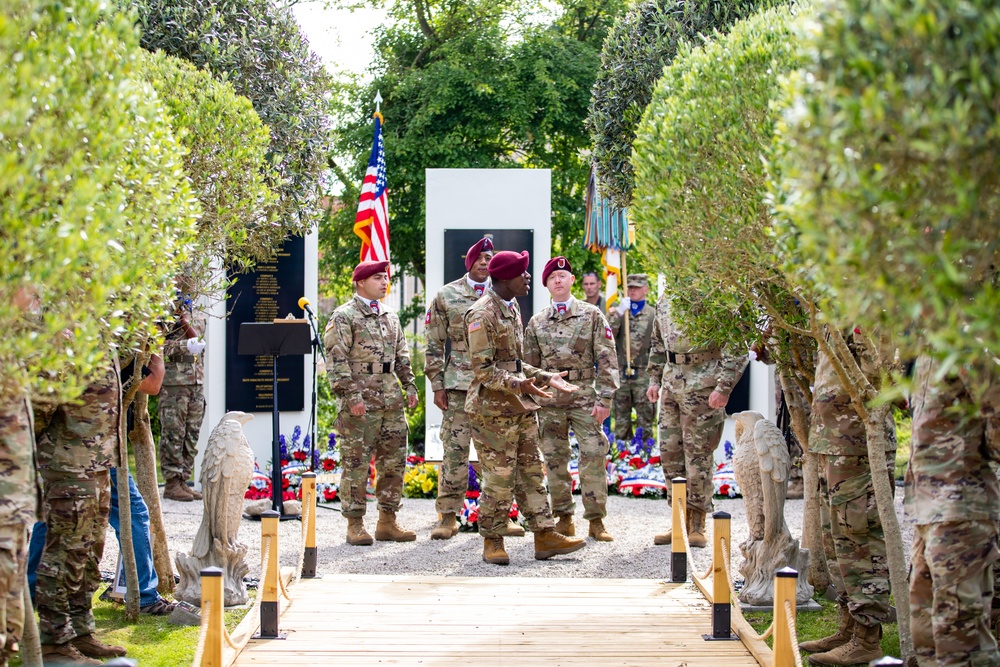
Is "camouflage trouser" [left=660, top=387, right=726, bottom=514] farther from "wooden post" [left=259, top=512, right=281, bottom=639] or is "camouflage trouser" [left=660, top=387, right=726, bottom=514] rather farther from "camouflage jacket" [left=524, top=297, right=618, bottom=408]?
"wooden post" [left=259, top=512, right=281, bottom=639]

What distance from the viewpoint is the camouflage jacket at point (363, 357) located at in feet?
28.5

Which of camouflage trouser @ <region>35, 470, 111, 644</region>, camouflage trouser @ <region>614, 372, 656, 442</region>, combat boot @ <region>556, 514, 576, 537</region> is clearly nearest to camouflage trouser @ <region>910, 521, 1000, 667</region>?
camouflage trouser @ <region>35, 470, 111, 644</region>

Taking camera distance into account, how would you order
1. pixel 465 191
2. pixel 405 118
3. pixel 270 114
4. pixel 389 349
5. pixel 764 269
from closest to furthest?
pixel 764 269 → pixel 270 114 → pixel 389 349 → pixel 465 191 → pixel 405 118

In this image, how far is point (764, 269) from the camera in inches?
203

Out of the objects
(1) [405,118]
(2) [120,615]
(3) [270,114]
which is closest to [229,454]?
(2) [120,615]

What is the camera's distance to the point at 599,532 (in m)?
9.05

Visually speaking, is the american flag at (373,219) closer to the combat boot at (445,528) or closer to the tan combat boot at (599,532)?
the combat boot at (445,528)

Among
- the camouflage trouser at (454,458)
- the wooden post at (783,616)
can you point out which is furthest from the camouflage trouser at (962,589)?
the camouflage trouser at (454,458)

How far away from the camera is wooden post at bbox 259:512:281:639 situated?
18.6ft

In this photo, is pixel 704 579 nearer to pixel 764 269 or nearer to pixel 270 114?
pixel 764 269

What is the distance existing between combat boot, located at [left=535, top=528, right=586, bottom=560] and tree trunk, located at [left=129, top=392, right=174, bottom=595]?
276cm

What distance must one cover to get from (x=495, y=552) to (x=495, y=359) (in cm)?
149

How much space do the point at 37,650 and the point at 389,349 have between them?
4.75 meters

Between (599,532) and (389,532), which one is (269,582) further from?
(599,532)
